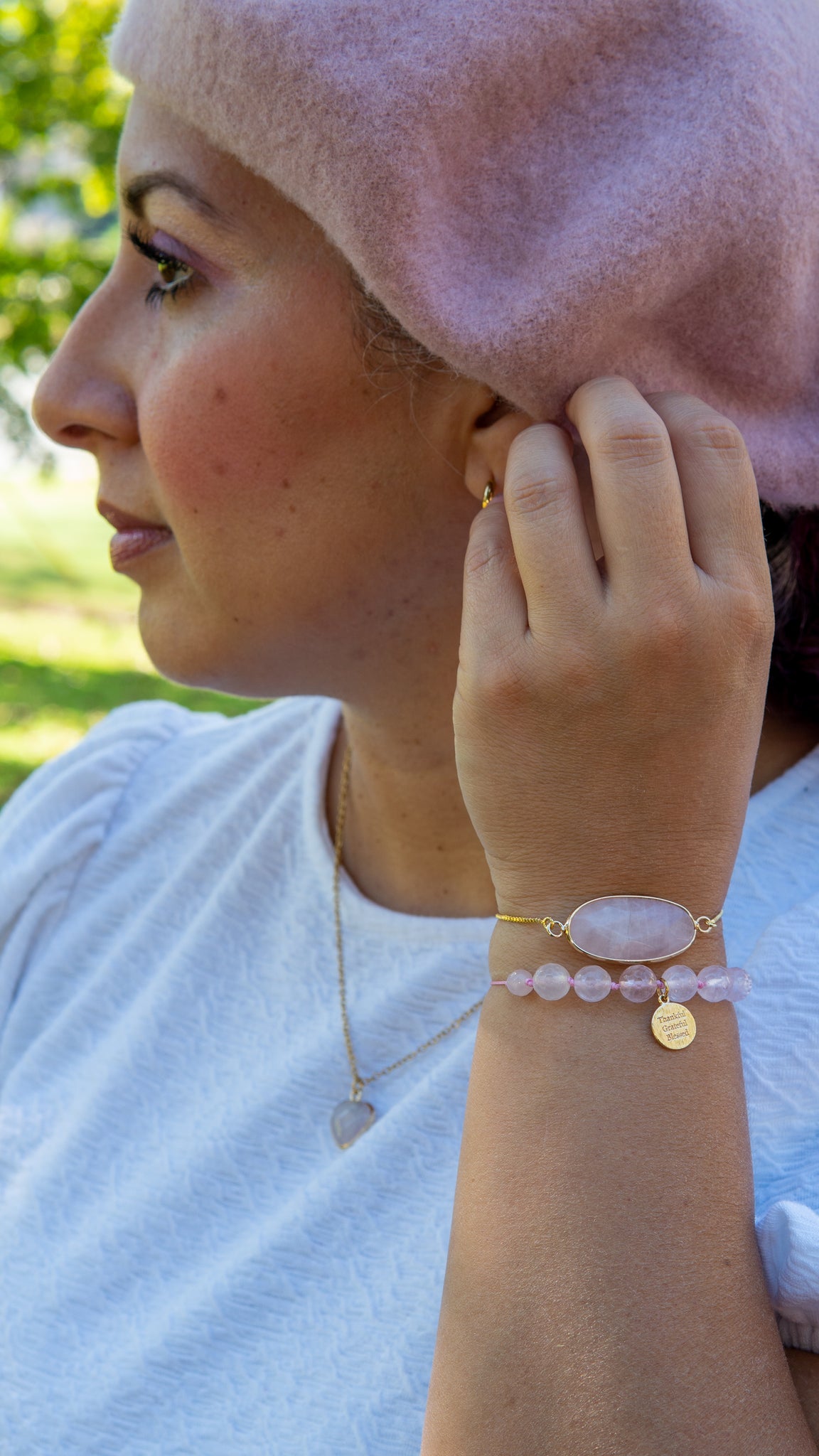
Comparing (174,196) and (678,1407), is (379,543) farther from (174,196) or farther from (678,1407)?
(678,1407)

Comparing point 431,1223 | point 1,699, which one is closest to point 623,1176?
point 431,1223

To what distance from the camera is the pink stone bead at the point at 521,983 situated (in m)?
1.37

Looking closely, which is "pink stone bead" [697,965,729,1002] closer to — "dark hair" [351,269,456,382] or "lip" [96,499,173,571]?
"dark hair" [351,269,456,382]

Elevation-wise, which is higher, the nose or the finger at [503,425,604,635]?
the nose

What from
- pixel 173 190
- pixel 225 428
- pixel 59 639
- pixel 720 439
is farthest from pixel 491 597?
pixel 59 639

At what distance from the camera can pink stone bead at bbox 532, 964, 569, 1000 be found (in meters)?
1.35

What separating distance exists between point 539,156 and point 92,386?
76cm

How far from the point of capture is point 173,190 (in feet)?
5.63

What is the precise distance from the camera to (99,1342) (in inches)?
69.6

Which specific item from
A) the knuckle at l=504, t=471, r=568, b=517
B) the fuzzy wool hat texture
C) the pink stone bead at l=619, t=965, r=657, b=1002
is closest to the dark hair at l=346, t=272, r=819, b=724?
the fuzzy wool hat texture

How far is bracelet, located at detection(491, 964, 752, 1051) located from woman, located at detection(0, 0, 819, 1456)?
0.02 metres

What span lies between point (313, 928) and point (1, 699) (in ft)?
22.4

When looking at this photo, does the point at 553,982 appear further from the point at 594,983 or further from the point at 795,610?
the point at 795,610

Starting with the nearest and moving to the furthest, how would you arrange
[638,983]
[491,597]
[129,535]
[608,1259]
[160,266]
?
[608,1259] → [638,983] → [491,597] → [160,266] → [129,535]
